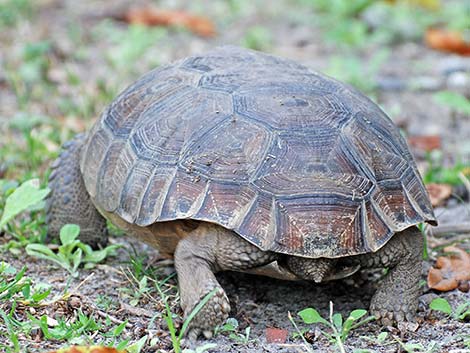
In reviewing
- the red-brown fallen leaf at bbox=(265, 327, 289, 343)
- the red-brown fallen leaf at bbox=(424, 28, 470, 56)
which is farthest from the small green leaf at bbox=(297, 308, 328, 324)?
the red-brown fallen leaf at bbox=(424, 28, 470, 56)

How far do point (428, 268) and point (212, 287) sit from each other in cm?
125

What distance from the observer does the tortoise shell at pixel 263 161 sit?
130 inches

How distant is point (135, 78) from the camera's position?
701 cm

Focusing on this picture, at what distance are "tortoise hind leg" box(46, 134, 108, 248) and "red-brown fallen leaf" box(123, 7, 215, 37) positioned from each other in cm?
456

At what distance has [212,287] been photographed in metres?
3.38

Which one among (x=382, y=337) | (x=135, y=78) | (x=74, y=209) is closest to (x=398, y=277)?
(x=382, y=337)

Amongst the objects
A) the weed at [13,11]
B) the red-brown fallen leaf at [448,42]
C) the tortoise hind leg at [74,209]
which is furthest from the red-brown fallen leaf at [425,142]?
the weed at [13,11]

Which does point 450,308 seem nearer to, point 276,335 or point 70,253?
point 276,335

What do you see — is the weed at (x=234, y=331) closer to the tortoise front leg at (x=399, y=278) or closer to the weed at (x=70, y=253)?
the tortoise front leg at (x=399, y=278)

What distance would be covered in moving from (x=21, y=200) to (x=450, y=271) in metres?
2.02

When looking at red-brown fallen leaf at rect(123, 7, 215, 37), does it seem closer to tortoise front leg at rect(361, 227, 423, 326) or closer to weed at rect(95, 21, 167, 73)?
weed at rect(95, 21, 167, 73)

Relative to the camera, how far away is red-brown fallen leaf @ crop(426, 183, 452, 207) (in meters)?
4.90

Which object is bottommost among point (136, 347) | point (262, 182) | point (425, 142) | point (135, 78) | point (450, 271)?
point (425, 142)

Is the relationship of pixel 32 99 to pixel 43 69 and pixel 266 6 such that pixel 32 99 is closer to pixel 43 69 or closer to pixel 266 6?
pixel 43 69
